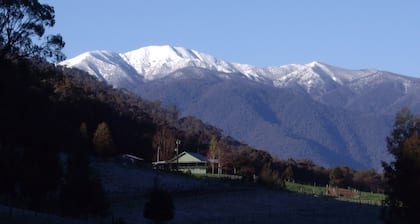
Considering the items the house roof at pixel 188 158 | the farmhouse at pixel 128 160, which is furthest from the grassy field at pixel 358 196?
the house roof at pixel 188 158

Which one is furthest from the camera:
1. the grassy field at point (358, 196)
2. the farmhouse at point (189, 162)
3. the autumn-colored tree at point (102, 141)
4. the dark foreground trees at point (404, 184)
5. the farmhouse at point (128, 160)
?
the farmhouse at point (189, 162)

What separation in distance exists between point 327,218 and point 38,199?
58.7ft

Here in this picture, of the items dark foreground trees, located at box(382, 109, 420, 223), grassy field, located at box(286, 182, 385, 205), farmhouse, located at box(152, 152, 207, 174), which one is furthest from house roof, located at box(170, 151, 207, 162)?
dark foreground trees, located at box(382, 109, 420, 223)

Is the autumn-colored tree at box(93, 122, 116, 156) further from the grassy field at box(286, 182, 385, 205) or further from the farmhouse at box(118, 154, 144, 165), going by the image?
the grassy field at box(286, 182, 385, 205)

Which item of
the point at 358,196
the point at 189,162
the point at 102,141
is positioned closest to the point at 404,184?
the point at 358,196

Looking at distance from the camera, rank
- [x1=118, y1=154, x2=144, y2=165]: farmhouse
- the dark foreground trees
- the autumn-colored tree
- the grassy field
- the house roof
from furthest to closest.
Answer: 1. the house roof
2. the autumn-colored tree
3. [x1=118, y1=154, x2=144, y2=165]: farmhouse
4. the grassy field
5. the dark foreground trees

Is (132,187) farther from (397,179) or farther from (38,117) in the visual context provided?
(397,179)

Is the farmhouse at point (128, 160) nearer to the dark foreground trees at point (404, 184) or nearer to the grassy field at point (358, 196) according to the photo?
the grassy field at point (358, 196)

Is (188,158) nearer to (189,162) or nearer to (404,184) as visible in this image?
(189,162)

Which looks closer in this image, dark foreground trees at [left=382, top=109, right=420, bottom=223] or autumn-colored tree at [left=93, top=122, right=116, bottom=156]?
dark foreground trees at [left=382, top=109, right=420, bottom=223]

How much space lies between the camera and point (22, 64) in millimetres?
38188

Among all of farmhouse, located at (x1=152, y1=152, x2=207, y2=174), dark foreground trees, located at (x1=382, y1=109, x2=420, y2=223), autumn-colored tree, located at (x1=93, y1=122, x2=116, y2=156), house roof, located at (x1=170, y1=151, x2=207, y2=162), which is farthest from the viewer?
house roof, located at (x1=170, y1=151, x2=207, y2=162)

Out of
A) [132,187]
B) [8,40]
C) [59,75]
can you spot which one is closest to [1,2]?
[8,40]

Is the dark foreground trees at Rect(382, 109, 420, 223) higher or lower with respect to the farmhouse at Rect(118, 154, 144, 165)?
lower
